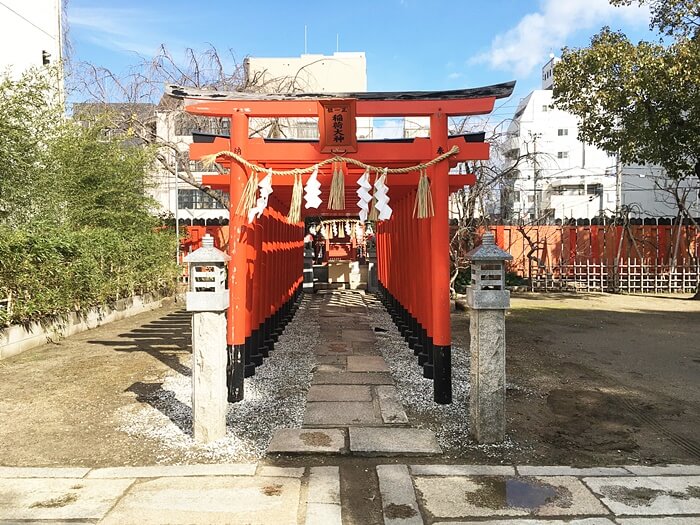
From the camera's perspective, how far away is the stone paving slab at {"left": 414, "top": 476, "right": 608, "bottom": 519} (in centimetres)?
300

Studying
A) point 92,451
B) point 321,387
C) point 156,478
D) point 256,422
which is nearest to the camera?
point 156,478

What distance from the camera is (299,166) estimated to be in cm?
545

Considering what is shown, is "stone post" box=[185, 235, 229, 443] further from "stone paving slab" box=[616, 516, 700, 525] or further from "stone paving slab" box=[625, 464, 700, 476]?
"stone paving slab" box=[625, 464, 700, 476]

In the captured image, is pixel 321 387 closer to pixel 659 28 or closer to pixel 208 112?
pixel 208 112

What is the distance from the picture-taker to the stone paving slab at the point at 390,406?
4.64 m

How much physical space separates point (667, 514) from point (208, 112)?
5.04 metres

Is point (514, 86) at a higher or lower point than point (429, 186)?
higher

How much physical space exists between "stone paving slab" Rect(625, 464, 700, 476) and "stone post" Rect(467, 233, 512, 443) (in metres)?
0.94

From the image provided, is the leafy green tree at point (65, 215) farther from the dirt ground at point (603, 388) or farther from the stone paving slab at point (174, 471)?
the dirt ground at point (603, 388)

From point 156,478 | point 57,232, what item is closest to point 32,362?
point 57,232

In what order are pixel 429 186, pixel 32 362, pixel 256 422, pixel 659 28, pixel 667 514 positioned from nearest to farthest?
1. pixel 667 514
2. pixel 256 422
3. pixel 429 186
4. pixel 32 362
5. pixel 659 28

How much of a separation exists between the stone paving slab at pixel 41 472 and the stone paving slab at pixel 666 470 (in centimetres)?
377

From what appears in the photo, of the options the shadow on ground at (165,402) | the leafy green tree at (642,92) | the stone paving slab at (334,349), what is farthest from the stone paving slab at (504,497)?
the leafy green tree at (642,92)

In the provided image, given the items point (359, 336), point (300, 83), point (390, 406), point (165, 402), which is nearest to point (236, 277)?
point (165, 402)
